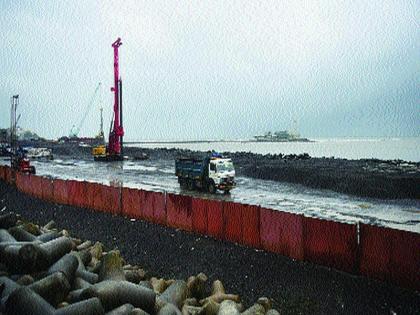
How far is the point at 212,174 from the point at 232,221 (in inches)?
642

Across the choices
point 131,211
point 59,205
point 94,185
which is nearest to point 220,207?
point 131,211

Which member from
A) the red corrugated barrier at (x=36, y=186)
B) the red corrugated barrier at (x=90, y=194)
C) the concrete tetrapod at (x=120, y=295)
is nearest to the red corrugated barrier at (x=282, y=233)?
the concrete tetrapod at (x=120, y=295)

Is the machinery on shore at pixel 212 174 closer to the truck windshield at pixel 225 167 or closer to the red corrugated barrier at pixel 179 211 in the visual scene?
the truck windshield at pixel 225 167

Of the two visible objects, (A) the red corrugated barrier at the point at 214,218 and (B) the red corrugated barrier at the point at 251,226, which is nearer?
(B) the red corrugated barrier at the point at 251,226

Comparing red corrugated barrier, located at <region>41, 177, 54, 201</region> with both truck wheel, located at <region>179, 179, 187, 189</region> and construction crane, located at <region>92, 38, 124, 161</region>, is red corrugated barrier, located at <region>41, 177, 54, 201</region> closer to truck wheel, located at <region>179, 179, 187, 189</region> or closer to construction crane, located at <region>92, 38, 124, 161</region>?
truck wheel, located at <region>179, 179, 187, 189</region>

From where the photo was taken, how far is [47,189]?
25672mm

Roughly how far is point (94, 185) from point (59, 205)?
2.81 metres

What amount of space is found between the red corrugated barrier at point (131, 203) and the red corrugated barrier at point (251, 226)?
6.49 metres

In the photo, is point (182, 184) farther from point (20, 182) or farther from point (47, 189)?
point (20, 182)

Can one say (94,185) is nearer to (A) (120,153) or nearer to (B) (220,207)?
(B) (220,207)

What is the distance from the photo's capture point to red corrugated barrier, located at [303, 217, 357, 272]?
11.9m

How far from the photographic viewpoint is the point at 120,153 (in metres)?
71.5

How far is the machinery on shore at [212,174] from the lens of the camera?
103ft

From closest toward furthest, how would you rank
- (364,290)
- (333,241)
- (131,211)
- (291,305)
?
(291,305)
(364,290)
(333,241)
(131,211)
